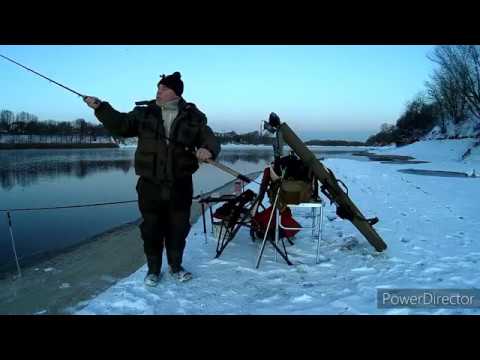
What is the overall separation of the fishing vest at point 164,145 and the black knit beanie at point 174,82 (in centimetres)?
15

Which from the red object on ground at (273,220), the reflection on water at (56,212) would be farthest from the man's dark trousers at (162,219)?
the reflection on water at (56,212)

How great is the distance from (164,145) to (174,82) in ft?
2.39

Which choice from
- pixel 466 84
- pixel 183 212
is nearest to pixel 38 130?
pixel 466 84

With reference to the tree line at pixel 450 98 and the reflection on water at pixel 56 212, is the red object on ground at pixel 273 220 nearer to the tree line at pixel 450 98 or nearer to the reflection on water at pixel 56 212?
the reflection on water at pixel 56 212

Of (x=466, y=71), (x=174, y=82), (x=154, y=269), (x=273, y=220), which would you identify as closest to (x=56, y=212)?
(x=154, y=269)

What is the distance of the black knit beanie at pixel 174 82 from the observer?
3639 mm

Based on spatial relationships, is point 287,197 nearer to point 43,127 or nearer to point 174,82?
point 174,82

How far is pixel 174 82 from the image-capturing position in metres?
3.67

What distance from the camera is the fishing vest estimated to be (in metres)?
3.61

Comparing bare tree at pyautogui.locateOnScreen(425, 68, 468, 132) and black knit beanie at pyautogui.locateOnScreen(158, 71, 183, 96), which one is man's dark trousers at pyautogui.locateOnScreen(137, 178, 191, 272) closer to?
Result: black knit beanie at pyautogui.locateOnScreen(158, 71, 183, 96)

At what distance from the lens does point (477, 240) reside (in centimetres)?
530

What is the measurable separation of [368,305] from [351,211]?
1.69 meters

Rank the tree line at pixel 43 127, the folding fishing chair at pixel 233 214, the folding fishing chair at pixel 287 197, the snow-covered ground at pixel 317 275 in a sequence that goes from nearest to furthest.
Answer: the snow-covered ground at pixel 317 275 < the folding fishing chair at pixel 287 197 < the folding fishing chair at pixel 233 214 < the tree line at pixel 43 127
